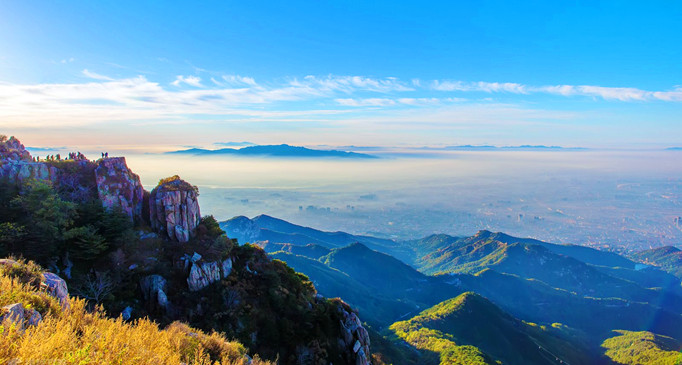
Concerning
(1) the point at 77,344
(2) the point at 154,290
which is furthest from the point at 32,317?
(2) the point at 154,290

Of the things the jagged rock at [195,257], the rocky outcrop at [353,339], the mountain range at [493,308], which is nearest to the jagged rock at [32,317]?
the jagged rock at [195,257]

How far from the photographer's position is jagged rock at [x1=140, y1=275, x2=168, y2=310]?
82.5 ft

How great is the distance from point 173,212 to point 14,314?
2449 cm

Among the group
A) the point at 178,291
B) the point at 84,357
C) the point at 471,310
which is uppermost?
the point at 84,357

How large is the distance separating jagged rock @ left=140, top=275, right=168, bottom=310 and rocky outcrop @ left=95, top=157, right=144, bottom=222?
28.2ft

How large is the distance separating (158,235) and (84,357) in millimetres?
27518

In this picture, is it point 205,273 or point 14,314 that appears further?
Result: point 205,273

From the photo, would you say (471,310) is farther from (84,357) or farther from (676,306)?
(676,306)

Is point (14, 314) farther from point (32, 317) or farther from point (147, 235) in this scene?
point (147, 235)

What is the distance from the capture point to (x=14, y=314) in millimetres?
8414

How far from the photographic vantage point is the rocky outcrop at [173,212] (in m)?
31.2

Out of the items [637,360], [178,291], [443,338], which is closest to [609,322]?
[637,360]

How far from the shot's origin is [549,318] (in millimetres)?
147625

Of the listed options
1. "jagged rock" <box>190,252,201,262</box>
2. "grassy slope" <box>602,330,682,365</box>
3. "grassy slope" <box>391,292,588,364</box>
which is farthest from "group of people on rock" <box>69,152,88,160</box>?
"grassy slope" <box>602,330,682,365</box>
